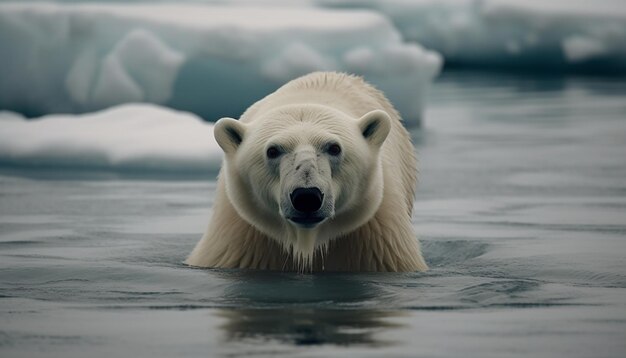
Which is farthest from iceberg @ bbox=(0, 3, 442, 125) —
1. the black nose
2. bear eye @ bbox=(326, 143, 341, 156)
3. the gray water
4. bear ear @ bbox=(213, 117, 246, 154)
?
the black nose

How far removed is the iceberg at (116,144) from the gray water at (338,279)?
435 millimetres

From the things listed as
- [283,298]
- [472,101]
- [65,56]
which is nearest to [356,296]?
[283,298]

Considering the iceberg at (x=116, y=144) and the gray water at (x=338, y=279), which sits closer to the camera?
the gray water at (x=338, y=279)

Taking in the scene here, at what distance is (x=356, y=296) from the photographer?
187 inches

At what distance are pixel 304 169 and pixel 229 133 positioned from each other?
0.66 meters

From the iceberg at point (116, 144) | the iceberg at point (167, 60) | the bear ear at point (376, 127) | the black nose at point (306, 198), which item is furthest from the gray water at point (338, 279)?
the iceberg at point (167, 60)

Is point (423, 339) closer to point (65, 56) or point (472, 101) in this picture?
point (65, 56)

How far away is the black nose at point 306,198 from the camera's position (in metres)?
4.77

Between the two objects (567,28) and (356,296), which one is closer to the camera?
(356,296)

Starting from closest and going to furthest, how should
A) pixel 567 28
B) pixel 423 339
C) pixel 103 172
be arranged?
pixel 423 339, pixel 103 172, pixel 567 28

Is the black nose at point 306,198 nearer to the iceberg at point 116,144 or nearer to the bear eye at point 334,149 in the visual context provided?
the bear eye at point 334,149

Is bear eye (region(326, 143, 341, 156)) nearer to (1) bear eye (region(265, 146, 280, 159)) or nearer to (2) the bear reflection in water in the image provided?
(1) bear eye (region(265, 146, 280, 159))

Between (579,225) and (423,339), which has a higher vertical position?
(579,225)

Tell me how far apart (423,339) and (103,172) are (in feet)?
20.2
